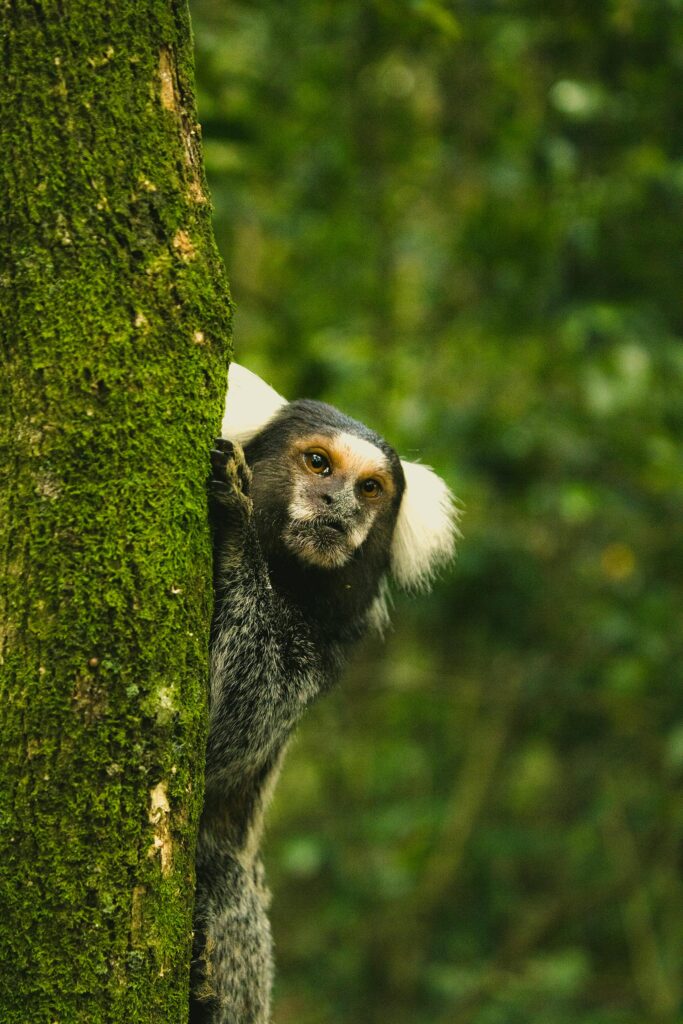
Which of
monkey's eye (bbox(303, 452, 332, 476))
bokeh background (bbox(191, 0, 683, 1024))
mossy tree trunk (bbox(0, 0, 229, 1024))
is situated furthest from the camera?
bokeh background (bbox(191, 0, 683, 1024))

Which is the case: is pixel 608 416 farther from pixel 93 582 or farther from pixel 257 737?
pixel 93 582

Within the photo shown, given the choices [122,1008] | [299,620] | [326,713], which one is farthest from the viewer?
[326,713]

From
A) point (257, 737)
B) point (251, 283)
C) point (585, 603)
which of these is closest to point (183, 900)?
point (257, 737)

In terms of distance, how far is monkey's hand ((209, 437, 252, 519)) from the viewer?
7.79ft

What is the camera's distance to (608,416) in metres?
5.77

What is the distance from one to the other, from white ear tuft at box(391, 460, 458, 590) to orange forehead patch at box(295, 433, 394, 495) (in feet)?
1.39

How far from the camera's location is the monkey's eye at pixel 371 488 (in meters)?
3.64

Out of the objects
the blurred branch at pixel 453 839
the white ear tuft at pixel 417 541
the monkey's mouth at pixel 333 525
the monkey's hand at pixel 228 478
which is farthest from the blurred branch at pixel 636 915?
the monkey's hand at pixel 228 478

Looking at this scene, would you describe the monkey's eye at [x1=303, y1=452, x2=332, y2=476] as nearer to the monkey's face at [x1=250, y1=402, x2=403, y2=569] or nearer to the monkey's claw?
the monkey's face at [x1=250, y1=402, x2=403, y2=569]

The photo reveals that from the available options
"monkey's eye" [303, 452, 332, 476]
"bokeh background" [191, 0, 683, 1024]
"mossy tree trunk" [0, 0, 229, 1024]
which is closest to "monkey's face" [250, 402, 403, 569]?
"monkey's eye" [303, 452, 332, 476]

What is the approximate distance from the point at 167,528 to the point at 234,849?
1.62 metres

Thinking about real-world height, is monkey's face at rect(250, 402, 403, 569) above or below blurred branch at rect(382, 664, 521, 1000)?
above

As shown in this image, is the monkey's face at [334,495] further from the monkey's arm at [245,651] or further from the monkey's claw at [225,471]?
the monkey's claw at [225,471]

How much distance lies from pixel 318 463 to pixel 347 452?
103mm
